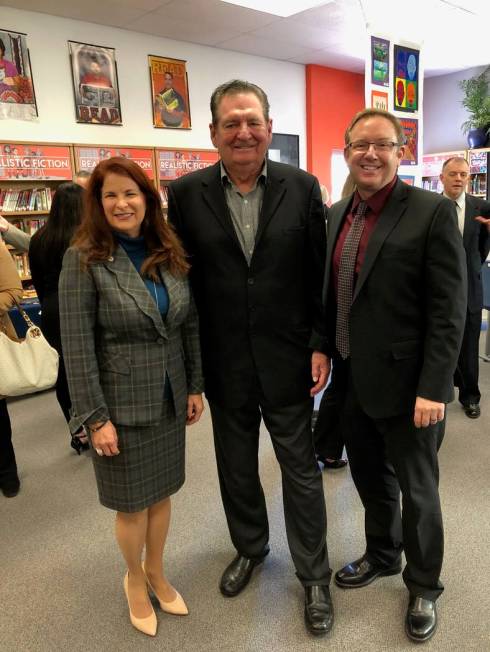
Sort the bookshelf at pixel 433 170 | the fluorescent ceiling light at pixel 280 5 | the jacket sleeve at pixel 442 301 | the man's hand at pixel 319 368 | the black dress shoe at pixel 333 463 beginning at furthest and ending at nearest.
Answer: the bookshelf at pixel 433 170 < the fluorescent ceiling light at pixel 280 5 < the black dress shoe at pixel 333 463 < the man's hand at pixel 319 368 < the jacket sleeve at pixel 442 301

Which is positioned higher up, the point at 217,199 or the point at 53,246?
the point at 217,199

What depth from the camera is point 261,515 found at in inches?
74.3

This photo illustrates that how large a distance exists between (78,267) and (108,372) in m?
0.32

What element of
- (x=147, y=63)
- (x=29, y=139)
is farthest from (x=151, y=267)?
(x=147, y=63)

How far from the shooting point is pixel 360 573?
1854 mm

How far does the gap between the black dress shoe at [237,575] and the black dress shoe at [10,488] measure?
1355 mm

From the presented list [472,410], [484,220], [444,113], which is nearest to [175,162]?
[484,220]

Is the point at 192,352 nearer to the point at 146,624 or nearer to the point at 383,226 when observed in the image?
the point at 383,226

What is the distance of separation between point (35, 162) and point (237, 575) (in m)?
4.11

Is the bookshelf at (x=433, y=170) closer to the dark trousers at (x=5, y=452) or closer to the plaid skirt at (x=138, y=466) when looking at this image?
the dark trousers at (x=5, y=452)

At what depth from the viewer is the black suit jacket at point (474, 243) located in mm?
3141

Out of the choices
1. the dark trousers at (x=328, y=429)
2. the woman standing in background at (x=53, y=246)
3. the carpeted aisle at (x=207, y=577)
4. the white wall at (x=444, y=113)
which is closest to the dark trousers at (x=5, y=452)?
the carpeted aisle at (x=207, y=577)

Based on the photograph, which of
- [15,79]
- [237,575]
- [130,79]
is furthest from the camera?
[130,79]

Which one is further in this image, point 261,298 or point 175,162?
point 175,162
